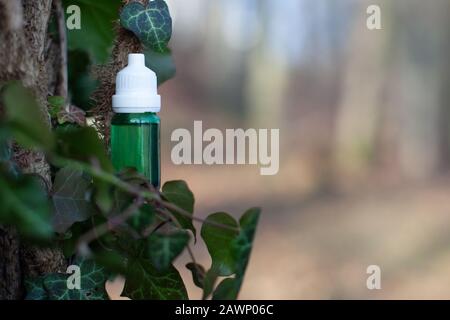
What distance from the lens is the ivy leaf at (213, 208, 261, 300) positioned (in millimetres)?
409

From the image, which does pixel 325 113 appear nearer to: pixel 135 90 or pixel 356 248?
pixel 356 248

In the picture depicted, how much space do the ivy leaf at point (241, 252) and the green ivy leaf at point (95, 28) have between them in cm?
28

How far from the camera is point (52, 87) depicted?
62 cm

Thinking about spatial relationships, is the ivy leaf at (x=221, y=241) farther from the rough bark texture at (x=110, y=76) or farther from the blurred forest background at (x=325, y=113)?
the blurred forest background at (x=325, y=113)

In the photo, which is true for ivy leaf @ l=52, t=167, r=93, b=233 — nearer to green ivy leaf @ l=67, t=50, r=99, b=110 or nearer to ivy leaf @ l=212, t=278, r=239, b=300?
ivy leaf @ l=212, t=278, r=239, b=300

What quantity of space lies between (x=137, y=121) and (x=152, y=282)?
0.11 m

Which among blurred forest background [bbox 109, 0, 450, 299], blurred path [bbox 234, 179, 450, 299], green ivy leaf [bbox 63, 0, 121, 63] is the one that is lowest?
blurred path [bbox 234, 179, 450, 299]

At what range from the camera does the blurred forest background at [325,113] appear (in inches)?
143

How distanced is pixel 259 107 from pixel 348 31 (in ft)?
2.49
